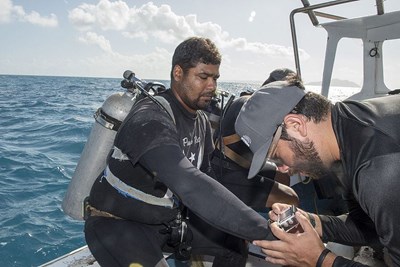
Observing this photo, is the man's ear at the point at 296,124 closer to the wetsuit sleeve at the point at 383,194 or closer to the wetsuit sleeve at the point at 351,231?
the wetsuit sleeve at the point at 383,194

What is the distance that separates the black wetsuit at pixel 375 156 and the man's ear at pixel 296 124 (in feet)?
0.47

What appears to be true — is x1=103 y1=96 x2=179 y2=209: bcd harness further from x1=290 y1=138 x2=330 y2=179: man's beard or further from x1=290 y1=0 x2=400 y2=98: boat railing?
x1=290 y1=0 x2=400 y2=98: boat railing

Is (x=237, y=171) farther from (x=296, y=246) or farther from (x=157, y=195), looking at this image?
(x=296, y=246)

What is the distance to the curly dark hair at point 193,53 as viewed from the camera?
2697mm

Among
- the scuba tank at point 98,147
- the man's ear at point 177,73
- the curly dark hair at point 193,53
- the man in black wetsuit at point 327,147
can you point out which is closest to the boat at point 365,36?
the curly dark hair at point 193,53

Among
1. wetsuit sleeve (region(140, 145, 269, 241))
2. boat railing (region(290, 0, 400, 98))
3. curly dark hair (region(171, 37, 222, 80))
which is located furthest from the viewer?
boat railing (region(290, 0, 400, 98))

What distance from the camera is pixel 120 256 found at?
2242 millimetres

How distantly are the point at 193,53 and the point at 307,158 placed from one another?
4.47 ft

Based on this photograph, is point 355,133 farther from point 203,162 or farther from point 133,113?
point 203,162

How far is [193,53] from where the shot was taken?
8.83 ft

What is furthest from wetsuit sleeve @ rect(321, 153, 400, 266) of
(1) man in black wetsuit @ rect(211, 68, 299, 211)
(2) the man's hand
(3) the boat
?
(3) the boat

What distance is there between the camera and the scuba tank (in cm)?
303

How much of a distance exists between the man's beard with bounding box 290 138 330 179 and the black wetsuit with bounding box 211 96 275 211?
1961mm

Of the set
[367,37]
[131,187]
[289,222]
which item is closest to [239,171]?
[131,187]
